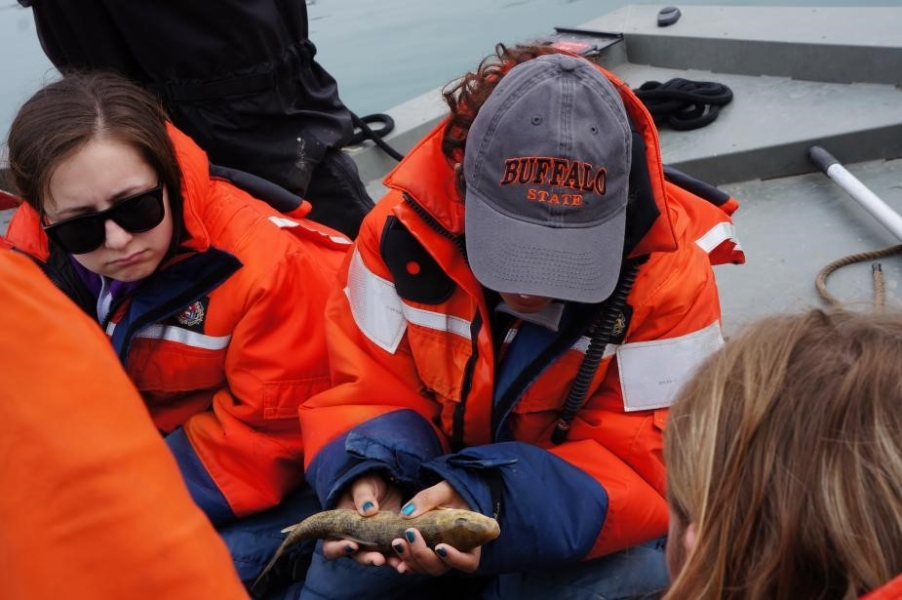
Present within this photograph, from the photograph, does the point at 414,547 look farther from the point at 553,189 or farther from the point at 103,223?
the point at 103,223

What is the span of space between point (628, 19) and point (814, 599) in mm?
4246

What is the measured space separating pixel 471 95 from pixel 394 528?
2.91ft

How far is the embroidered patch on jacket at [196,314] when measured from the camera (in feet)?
6.68

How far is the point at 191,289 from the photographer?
2.02 m

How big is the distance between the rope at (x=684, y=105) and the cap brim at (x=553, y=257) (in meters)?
2.35

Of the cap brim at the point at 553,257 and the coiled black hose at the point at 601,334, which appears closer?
the cap brim at the point at 553,257

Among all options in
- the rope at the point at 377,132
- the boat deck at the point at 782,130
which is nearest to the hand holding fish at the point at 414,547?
the boat deck at the point at 782,130

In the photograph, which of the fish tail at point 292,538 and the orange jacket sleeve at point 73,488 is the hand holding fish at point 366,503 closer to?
the fish tail at point 292,538

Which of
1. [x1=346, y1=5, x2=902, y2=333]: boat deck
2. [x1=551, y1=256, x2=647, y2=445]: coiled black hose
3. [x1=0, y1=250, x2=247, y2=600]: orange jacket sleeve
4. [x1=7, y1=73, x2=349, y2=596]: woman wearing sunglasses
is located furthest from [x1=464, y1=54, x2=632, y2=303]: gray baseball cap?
[x1=346, y1=5, x2=902, y2=333]: boat deck

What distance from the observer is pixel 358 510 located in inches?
65.1

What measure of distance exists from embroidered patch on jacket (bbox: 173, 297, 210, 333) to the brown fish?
1.90 feet

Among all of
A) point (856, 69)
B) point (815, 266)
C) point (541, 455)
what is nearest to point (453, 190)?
point (541, 455)

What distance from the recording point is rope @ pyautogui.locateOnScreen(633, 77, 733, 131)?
3705 mm

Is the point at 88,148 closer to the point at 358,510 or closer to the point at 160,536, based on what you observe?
the point at 358,510
